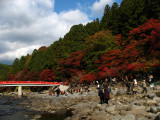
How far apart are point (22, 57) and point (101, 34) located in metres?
58.6

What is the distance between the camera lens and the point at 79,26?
147 ft

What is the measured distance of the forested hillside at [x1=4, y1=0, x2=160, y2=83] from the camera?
23.1 m

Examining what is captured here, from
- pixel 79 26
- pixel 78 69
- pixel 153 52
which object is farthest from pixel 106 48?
pixel 79 26

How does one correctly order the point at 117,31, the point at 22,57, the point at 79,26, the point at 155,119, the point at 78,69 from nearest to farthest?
the point at 155,119 < the point at 117,31 < the point at 78,69 < the point at 79,26 < the point at 22,57

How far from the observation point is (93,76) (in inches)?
1188

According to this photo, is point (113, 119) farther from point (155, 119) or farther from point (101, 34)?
point (101, 34)

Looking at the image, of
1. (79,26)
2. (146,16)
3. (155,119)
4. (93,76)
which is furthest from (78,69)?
(155,119)

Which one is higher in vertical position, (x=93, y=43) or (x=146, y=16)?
(x=146, y=16)

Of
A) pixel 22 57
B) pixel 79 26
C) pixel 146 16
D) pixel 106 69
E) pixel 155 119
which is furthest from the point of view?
pixel 22 57

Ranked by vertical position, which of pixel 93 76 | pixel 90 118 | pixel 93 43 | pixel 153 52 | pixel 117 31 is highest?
pixel 117 31

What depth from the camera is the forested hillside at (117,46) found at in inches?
910

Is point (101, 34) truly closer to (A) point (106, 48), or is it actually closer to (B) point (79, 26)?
(A) point (106, 48)

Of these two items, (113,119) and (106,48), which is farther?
(106,48)

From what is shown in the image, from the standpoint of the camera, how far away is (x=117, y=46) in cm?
2916
